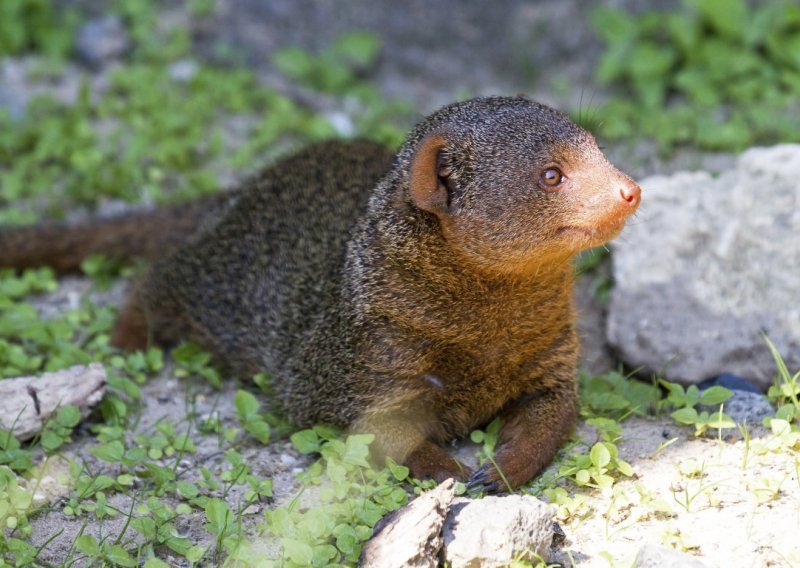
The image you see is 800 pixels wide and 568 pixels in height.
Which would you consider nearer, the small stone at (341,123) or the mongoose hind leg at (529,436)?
the mongoose hind leg at (529,436)

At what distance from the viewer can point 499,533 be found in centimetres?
249

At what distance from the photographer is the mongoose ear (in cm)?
295

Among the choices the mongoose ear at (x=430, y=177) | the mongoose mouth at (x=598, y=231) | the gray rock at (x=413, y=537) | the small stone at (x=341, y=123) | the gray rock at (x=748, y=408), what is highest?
the mongoose ear at (x=430, y=177)

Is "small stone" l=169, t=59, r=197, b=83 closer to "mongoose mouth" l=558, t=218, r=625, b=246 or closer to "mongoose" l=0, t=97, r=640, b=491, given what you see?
"mongoose" l=0, t=97, r=640, b=491

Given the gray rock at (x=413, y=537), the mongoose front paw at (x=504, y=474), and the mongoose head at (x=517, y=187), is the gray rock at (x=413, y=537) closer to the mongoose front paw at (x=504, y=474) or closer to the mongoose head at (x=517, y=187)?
the mongoose front paw at (x=504, y=474)

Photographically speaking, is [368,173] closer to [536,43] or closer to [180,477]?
[180,477]

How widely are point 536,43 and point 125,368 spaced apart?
291 cm

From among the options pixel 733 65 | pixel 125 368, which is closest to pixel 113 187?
pixel 125 368

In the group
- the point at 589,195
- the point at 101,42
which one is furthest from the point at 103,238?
the point at 589,195

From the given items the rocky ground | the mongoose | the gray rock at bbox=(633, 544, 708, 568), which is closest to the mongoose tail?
the rocky ground

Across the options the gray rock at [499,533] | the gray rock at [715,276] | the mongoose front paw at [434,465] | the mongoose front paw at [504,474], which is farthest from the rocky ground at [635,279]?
the mongoose front paw at [434,465]

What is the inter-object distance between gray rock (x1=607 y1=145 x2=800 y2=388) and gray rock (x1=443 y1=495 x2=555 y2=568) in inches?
48.0

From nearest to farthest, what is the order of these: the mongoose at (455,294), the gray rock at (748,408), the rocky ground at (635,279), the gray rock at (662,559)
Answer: the gray rock at (662,559) < the rocky ground at (635,279) < the mongoose at (455,294) < the gray rock at (748,408)

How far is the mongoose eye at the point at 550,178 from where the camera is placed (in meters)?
2.90
